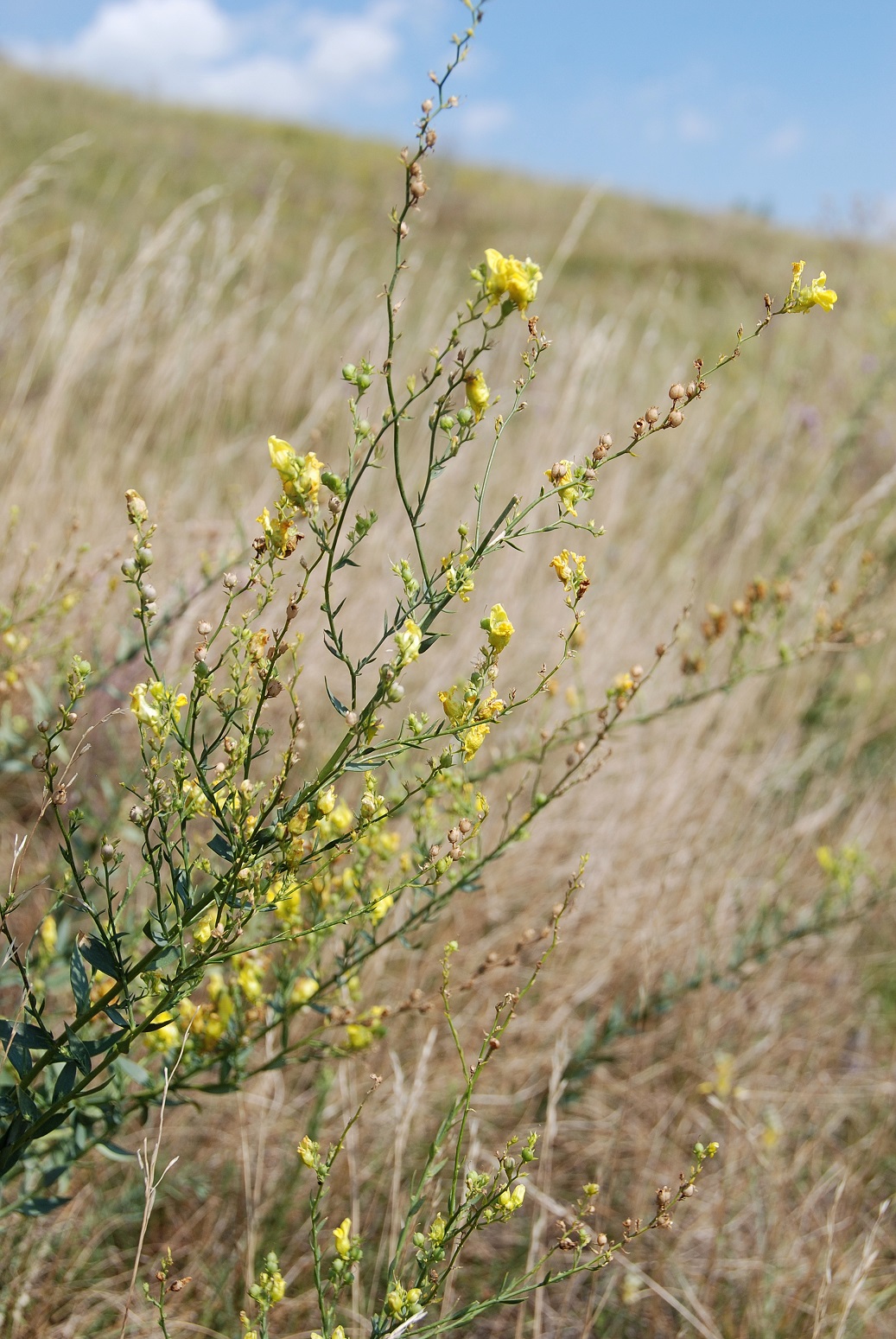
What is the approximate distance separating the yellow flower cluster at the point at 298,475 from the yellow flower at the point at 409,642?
4.9 inches

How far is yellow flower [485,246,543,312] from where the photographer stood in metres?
0.75

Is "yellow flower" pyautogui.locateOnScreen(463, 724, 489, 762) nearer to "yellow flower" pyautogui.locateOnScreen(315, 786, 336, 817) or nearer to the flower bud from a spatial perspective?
"yellow flower" pyautogui.locateOnScreen(315, 786, 336, 817)

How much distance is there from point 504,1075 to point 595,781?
2.59 feet

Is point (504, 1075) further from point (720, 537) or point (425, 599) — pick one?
point (720, 537)

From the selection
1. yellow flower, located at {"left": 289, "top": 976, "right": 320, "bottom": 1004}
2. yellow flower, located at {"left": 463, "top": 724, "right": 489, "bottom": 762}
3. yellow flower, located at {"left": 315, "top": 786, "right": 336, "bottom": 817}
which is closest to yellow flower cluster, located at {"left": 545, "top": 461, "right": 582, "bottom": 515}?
yellow flower, located at {"left": 463, "top": 724, "right": 489, "bottom": 762}

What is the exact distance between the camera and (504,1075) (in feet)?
5.84

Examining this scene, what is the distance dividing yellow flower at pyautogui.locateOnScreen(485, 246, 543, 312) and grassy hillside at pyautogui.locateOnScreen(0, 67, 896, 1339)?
5.9 inches

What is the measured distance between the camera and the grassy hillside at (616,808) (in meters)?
1.48

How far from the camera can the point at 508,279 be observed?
29.5 inches

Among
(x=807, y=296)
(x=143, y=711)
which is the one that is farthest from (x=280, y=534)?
(x=807, y=296)

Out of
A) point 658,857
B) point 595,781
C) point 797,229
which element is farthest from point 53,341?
point 797,229

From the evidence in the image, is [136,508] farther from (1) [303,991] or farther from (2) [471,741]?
(1) [303,991]

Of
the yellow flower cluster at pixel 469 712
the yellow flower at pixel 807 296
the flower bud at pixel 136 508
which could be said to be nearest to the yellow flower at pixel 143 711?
the flower bud at pixel 136 508

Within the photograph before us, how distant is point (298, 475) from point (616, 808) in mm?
1670
